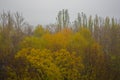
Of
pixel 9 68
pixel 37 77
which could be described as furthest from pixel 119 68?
pixel 9 68

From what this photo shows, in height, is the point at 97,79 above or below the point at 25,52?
below

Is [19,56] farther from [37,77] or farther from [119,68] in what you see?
[119,68]

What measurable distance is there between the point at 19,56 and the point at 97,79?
11.1 m

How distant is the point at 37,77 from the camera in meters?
32.9

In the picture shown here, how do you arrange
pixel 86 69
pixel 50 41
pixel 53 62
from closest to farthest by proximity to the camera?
pixel 53 62 < pixel 86 69 < pixel 50 41

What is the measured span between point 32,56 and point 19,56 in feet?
5.00

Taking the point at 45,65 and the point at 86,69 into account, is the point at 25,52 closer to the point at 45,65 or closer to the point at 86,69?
the point at 45,65

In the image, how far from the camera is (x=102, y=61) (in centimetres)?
3978

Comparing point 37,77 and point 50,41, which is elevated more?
point 50,41

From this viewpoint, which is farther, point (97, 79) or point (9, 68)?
point (97, 79)

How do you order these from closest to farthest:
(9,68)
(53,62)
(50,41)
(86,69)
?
(9,68), (53,62), (86,69), (50,41)

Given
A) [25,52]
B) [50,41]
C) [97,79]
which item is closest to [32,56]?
[25,52]

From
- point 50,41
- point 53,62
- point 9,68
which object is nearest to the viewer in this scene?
point 9,68

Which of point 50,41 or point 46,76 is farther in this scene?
point 50,41
